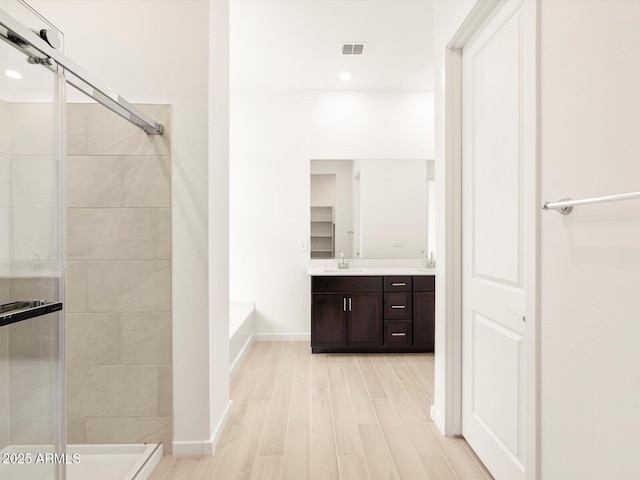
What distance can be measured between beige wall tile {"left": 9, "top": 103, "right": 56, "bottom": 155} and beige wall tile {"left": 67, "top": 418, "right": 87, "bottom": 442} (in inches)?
58.6

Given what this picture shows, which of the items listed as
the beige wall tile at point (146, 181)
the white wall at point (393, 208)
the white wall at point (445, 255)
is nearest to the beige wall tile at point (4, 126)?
the beige wall tile at point (146, 181)

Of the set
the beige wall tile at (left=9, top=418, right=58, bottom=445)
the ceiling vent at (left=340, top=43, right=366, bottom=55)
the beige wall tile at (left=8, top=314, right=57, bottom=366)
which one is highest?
the ceiling vent at (left=340, top=43, right=366, bottom=55)

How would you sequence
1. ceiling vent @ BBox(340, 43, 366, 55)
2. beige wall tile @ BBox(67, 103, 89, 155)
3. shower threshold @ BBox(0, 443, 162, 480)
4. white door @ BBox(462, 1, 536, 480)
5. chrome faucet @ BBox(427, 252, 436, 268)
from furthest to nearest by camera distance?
chrome faucet @ BBox(427, 252, 436, 268), ceiling vent @ BBox(340, 43, 366, 55), beige wall tile @ BBox(67, 103, 89, 155), shower threshold @ BBox(0, 443, 162, 480), white door @ BBox(462, 1, 536, 480)

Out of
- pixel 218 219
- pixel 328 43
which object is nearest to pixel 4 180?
pixel 218 219

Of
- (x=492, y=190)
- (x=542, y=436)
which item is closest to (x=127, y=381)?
(x=542, y=436)

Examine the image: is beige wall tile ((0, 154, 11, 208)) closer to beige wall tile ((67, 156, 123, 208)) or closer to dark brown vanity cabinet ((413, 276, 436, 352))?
beige wall tile ((67, 156, 123, 208))

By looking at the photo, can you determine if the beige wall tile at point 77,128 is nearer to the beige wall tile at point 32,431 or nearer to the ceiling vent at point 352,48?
the beige wall tile at point 32,431

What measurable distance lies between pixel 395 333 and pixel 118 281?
267cm

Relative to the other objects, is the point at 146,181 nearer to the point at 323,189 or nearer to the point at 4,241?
the point at 4,241

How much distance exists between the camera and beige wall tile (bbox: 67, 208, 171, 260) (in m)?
2.03

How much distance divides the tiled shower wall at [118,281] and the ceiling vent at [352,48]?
82.5 inches

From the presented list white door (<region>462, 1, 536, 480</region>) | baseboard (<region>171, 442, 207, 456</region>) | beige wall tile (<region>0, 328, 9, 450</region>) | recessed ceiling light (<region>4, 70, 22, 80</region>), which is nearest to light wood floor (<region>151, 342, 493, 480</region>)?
baseboard (<region>171, 442, 207, 456</region>)

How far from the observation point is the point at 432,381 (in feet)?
10.4

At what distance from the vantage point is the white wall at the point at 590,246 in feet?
3.26
